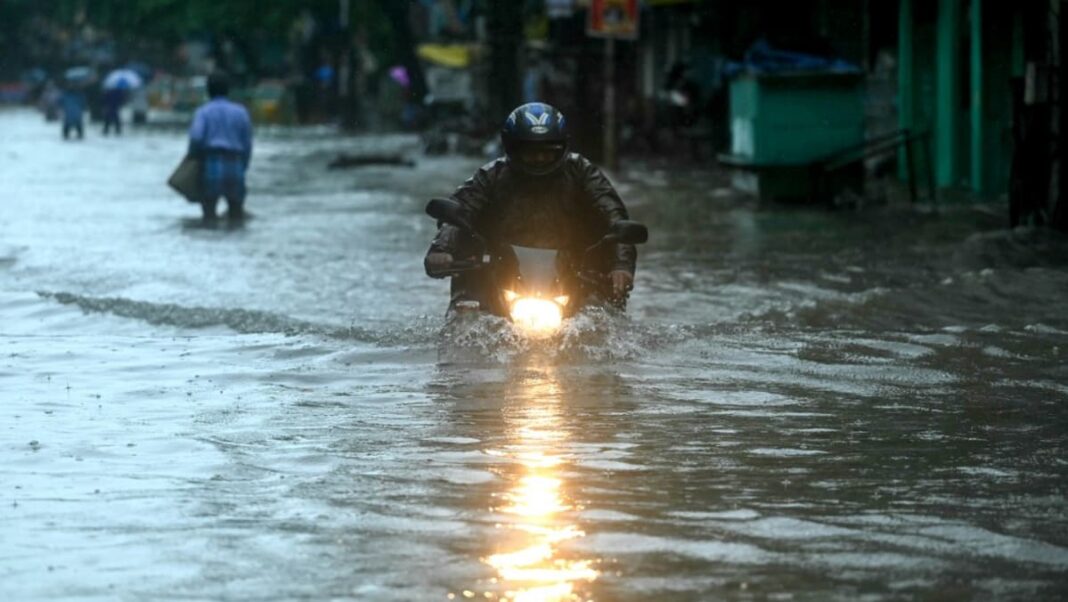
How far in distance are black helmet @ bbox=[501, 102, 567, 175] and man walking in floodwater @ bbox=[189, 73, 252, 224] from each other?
10902 millimetres

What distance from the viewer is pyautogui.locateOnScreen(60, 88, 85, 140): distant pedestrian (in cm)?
4700

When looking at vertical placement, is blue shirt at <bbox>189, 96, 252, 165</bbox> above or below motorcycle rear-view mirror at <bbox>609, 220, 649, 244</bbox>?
below

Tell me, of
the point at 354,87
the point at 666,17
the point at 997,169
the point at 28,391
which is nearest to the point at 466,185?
the point at 28,391

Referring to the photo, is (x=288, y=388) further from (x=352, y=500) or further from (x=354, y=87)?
(x=354, y=87)

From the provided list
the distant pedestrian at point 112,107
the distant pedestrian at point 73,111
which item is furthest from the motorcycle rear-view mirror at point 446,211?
the distant pedestrian at point 112,107

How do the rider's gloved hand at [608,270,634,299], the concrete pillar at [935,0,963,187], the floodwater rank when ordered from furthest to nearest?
the concrete pillar at [935,0,963,187], the rider's gloved hand at [608,270,634,299], the floodwater

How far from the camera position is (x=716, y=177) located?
93.9 feet

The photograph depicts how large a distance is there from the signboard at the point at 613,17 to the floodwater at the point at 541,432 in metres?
11.2

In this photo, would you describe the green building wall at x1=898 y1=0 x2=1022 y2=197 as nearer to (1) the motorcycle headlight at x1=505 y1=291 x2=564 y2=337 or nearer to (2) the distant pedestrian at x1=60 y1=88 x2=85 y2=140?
(1) the motorcycle headlight at x1=505 y1=291 x2=564 y2=337

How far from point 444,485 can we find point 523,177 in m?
3.55

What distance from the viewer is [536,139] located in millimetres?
9852

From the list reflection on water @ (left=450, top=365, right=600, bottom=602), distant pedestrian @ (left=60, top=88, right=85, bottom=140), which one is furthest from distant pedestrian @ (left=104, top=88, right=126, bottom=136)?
reflection on water @ (left=450, top=365, right=600, bottom=602)

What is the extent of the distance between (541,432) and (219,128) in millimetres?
13204

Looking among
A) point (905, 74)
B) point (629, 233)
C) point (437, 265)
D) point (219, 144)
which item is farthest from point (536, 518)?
point (905, 74)
